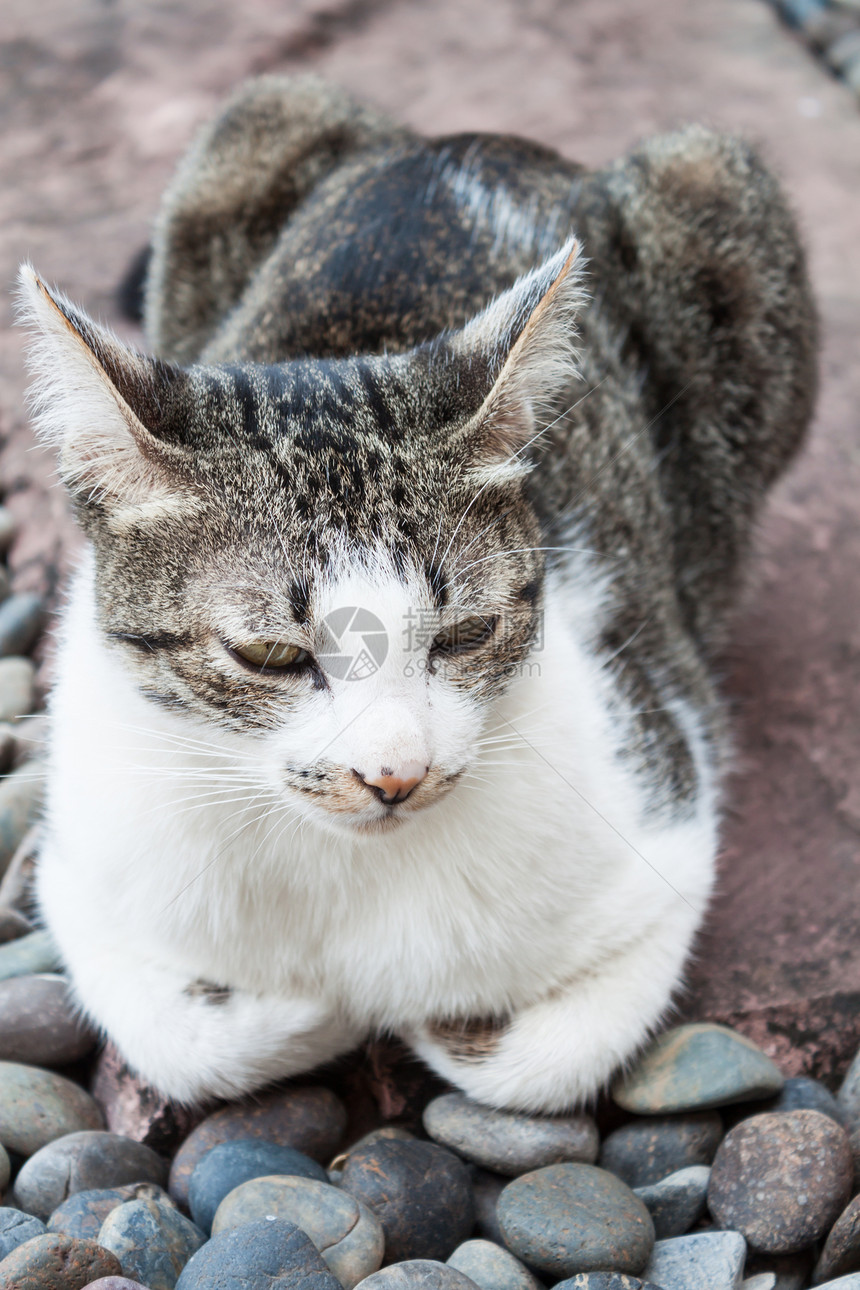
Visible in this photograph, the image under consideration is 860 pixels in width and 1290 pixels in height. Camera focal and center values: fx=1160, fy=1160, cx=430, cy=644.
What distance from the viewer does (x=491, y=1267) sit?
5.66ft

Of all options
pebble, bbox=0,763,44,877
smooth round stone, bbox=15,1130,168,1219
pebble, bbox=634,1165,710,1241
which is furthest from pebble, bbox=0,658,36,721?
pebble, bbox=634,1165,710,1241

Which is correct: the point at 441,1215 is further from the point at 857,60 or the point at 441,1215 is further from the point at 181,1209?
the point at 857,60

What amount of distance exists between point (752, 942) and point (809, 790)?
0.48 metres

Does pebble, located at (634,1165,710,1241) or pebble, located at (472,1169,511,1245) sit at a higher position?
pebble, located at (634,1165,710,1241)

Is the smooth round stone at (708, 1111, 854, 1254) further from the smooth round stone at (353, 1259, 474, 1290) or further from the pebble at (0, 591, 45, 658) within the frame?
the pebble at (0, 591, 45, 658)

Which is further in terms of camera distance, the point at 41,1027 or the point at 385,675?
the point at 41,1027

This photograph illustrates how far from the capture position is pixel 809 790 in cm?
266

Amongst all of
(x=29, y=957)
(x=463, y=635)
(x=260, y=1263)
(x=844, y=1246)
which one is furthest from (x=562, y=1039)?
(x=29, y=957)

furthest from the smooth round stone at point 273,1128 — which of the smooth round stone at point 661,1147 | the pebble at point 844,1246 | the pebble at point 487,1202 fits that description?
the pebble at point 844,1246

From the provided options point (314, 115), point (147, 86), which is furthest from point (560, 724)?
point (147, 86)

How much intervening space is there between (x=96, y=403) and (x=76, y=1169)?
4.02 ft

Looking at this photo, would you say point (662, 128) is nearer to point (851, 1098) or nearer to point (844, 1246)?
point (851, 1098)

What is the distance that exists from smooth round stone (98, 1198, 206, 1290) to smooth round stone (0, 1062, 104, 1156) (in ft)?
0.93

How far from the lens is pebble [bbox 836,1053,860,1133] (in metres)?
1.98
